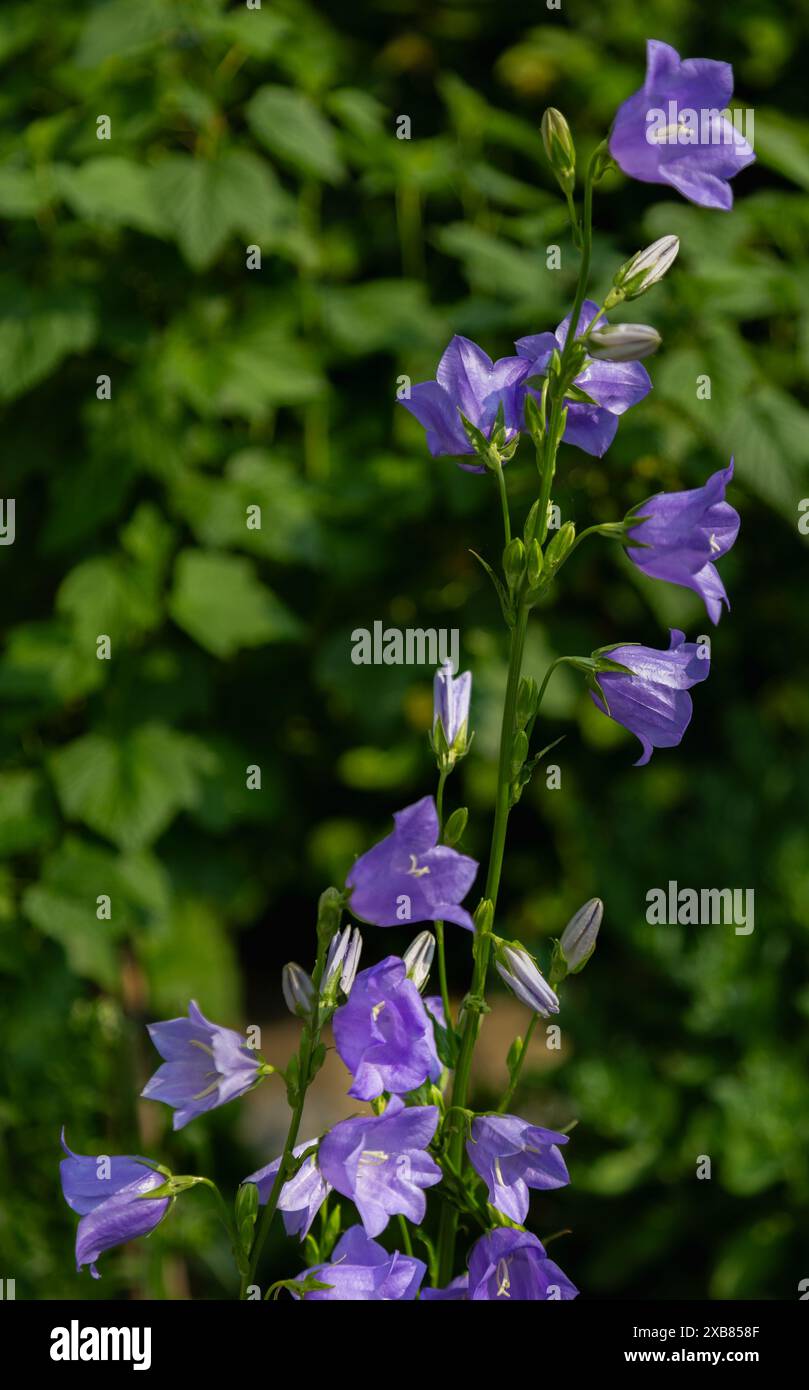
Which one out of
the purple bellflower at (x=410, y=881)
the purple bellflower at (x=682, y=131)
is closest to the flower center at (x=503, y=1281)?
the purple bellflower at (x=410, y=881)

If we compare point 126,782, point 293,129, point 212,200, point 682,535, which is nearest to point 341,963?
point 682,535

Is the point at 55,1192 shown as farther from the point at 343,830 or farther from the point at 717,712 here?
the point at 717,712

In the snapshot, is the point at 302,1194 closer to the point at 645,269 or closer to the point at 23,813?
the point at 645,269

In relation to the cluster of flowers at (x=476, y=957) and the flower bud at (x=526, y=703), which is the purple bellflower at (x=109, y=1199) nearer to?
the cluster of flowers at (x=476, y=957)

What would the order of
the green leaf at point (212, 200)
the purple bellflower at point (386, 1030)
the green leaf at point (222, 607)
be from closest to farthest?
the purple bellflower at point (386, 1030) → the green leaf at point (212, 200) → the green leaf at point (222, 607)

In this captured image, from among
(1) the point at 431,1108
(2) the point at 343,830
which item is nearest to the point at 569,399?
(1) the point at 431,1108

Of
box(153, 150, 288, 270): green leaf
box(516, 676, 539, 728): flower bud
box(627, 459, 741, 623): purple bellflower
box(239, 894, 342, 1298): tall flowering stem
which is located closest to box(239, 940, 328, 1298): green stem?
box(239, 894, 342, 1298): tall flowering stem
